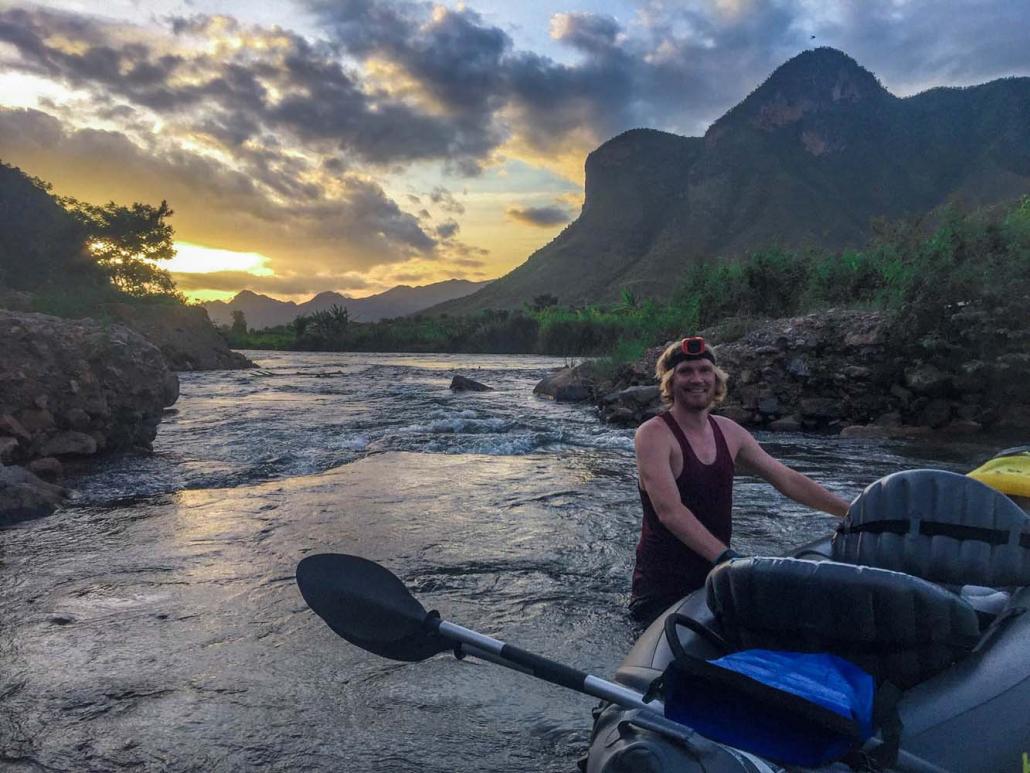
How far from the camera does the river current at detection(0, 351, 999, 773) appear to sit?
112 inches

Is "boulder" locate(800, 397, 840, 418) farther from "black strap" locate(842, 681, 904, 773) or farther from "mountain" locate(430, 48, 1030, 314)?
"mountain" locate(430, 48, 1030, 314)

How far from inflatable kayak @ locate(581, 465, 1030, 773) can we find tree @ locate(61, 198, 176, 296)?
38.0 m

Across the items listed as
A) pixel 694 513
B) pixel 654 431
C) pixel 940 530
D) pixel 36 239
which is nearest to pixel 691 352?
pixel 654 431

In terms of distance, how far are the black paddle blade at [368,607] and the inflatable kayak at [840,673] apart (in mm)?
672

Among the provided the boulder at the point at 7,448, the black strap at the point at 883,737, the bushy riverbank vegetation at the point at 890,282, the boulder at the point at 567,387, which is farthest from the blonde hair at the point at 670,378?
the boulder at the point at 567,387

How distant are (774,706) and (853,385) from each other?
38.3 feet

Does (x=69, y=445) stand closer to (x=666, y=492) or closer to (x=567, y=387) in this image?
(x=666, y=492)

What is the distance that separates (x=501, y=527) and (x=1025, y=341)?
8868mm

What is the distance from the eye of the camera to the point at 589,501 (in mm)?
6777

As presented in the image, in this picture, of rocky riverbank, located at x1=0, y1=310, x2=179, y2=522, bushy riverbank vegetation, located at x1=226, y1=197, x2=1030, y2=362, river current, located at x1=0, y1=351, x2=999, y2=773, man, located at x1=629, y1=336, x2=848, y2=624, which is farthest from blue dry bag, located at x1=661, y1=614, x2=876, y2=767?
bushy riverbank vegetation, located at x1=226, y1=197, x2=1030, y2=362

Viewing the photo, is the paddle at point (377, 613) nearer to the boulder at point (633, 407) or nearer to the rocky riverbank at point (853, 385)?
the boulder at point (633, 407)

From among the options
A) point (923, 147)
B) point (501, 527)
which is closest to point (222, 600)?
point (501, 527)

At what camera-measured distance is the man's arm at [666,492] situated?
3.03 meters

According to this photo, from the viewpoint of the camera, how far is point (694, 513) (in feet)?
10.8
